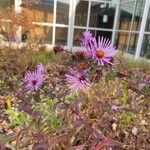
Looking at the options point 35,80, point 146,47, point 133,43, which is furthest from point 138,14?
point 35,80

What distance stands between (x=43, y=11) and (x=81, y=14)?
1.47 metres

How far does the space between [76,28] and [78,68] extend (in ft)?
32.7

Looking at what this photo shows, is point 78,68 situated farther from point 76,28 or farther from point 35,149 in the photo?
point 76,28

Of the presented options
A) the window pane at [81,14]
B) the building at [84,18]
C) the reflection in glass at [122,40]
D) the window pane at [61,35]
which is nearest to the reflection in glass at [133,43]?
the building at [84,18]

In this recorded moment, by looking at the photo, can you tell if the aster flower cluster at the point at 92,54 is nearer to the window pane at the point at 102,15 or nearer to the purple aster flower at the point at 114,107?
the purple aster flower at the point at 114,107

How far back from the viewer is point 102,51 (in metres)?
0.78

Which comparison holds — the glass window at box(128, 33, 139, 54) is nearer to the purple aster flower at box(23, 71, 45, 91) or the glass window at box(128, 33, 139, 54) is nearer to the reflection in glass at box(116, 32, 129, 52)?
the reflection in glass at box(116, 32, 129, 52)

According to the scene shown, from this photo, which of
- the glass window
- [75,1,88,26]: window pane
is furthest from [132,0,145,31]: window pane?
[75,1,88,26]: window pane

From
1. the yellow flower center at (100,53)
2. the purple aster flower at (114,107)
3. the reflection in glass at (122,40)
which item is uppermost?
the yellow flower center at (100,53)

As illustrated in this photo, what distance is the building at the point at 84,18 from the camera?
9.75 metres

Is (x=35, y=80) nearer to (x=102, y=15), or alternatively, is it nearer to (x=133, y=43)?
(x=133, y=43)

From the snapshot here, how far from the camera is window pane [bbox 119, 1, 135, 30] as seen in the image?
32.7ft

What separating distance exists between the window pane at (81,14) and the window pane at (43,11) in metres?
1.01

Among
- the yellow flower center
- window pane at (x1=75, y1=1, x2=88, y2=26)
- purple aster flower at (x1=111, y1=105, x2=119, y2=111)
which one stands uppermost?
the yellow flower center
